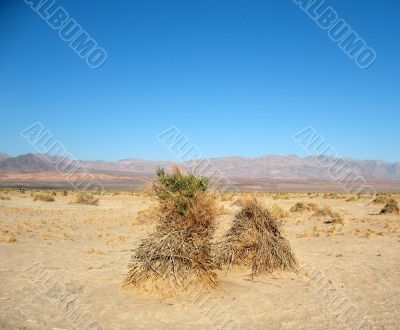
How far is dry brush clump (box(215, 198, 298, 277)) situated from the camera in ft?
35.0

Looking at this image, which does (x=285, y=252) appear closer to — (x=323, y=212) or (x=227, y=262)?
(x=227, y=262)

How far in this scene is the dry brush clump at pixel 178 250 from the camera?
874cm

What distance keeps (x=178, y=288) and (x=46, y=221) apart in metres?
16.0

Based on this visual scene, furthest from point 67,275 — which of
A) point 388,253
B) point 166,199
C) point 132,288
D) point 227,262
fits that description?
point 388,253

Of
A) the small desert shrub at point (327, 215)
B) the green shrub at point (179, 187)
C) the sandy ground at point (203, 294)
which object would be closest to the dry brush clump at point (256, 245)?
the sandy ground at point (203, 294)

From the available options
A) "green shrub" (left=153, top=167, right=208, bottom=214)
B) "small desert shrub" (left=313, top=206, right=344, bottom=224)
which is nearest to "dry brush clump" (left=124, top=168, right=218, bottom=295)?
"green shrub" (left=153, top=167, right=208, bottom=214)

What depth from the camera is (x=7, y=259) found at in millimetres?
12000

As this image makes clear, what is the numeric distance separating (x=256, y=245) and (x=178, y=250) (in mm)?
2845

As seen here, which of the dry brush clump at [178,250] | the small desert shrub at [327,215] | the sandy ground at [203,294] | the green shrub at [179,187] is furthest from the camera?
the small desert shrub at [327,215]

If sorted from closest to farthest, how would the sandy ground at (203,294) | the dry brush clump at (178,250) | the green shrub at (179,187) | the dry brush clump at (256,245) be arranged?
the sandy ground at (203,294)
the dry brush clump at (178,250)
the green shrub at (179,187)
the dry brush clump at (256,245)

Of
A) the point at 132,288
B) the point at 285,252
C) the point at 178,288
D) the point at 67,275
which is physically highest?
the point at 285,252

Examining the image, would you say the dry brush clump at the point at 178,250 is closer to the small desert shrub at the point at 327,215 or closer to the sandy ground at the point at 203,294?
the sandy ground at the point at 203,294

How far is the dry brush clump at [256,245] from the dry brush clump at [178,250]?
154cm

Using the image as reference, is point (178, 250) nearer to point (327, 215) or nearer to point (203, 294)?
point (203, 294)
